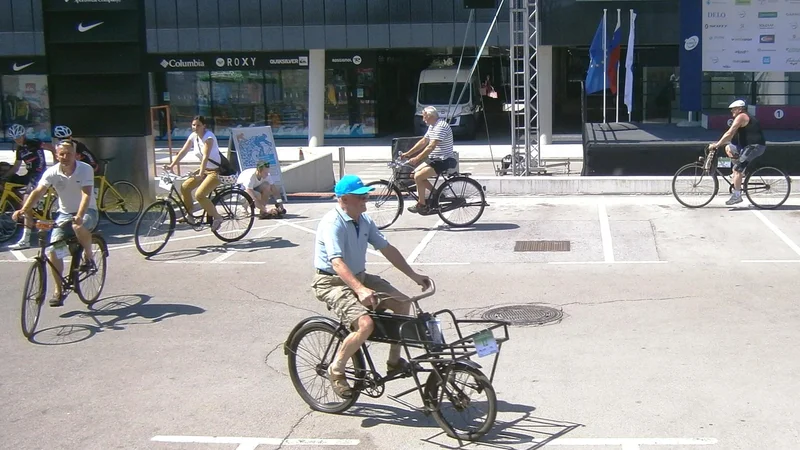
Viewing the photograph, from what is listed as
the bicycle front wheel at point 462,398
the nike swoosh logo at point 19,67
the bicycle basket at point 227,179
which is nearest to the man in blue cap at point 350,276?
the bicycle front wheel at point 462,398

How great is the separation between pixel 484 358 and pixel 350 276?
212cm

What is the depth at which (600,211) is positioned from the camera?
579 inches

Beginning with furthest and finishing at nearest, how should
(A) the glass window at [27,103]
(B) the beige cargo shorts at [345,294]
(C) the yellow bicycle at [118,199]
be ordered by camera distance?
1. (A) the glass window at [27,103]
2. (C) the yellow bicycle at [118,199]
3. (B) the beige cargo shorts at [345,294]

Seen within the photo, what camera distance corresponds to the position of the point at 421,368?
601 centimetres

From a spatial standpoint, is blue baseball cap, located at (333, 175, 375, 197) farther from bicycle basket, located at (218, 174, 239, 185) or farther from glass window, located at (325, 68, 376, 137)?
glass window, located at (325, 68, 376, 137)

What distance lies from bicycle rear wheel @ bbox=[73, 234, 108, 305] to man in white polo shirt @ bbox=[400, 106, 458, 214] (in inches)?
206

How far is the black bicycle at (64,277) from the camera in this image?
8.50m

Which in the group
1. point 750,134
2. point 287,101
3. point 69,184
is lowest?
point 69,184

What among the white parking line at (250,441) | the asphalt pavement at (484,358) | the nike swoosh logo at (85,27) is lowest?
the white parking line at (250,441)

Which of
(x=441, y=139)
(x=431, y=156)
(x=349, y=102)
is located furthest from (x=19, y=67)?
(x=441, y=139)

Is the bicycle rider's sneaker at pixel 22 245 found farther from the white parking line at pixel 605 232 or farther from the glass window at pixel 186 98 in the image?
the glass window at pixel 186 98

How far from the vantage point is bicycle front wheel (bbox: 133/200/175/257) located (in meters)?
12.0

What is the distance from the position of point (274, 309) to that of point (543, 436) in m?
4.22

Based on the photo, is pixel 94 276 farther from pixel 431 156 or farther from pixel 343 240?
pixel 431 156
